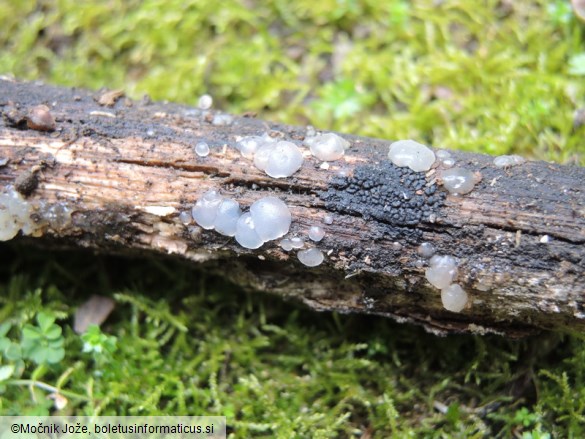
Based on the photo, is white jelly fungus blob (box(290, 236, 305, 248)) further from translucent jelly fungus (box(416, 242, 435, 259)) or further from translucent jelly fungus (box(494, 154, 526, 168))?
translucent jelly fungus (box(494, 154, 526, 168))

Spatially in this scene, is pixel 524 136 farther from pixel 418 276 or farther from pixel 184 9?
pixel 184 9

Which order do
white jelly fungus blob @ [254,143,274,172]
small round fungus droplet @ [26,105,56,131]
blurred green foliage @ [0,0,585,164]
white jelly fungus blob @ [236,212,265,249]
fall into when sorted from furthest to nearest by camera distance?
blurred green foliage @ [0,0,585,164], small round fungus droplet @ [26,105,56,131], white jelly fungus blob @ [254,143,274,172], white jelly fungus blob @ [236,212,265,249]

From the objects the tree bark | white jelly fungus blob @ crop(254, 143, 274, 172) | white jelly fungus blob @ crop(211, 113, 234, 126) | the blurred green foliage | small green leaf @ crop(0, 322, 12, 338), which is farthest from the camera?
the blurred green foliage

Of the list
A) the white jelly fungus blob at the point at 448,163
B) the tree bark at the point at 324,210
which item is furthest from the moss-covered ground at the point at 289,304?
the white jelly fungus blob at the point at 448,163

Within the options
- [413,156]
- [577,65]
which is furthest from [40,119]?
[577,65]

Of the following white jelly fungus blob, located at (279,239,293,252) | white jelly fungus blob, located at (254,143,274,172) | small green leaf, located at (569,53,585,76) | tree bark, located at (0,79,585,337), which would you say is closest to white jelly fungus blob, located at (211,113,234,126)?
tree bark, located at (0,79,585,337)

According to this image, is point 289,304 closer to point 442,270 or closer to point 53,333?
point 442,270
